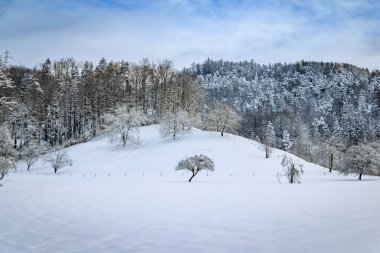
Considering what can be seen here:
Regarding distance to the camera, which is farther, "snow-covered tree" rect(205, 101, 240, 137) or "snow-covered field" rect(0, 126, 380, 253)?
"snow-covered tree" rect(205, 101, 240, 137)

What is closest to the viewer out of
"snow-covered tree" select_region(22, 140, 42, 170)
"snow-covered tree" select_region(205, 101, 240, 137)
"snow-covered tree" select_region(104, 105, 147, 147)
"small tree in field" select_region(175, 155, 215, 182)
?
"small tree in field" select_region(175, 155, 215, 182)

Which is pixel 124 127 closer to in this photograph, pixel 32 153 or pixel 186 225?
pixel 32 153

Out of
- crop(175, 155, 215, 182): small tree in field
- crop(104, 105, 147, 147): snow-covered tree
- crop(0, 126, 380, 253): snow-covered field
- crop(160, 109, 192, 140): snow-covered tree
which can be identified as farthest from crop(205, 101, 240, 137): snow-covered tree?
crop(0, 126, 380, 253): snow-covered field

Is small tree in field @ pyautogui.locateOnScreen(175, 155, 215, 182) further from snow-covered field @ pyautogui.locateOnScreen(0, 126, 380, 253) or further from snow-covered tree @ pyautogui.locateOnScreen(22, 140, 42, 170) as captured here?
snow-covered tree @ pyautogui.locateOnScreen(22, 140, 42, 170)

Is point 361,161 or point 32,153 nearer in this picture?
point 361,161

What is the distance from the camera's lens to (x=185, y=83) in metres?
83.8

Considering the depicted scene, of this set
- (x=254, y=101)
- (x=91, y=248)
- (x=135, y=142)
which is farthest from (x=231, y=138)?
(x=254, y=101)

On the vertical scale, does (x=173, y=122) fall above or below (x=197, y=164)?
above

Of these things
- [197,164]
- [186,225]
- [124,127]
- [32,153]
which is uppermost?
[124,127]

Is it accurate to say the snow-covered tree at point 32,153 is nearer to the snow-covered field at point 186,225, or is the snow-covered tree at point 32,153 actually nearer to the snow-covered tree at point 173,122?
the snow-covered tree at point 173,122

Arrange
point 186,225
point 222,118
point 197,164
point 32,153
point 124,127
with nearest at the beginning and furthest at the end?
point 186,225
point 197,164
point 32,153
point 124,127
point 222,118

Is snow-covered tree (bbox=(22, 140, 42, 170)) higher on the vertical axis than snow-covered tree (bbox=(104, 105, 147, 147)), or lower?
lower

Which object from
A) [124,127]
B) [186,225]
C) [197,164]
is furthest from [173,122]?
[186,225]

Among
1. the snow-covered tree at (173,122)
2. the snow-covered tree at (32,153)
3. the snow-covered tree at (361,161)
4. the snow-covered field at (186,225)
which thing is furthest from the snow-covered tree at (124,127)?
the snow-covered field at (186,225)
